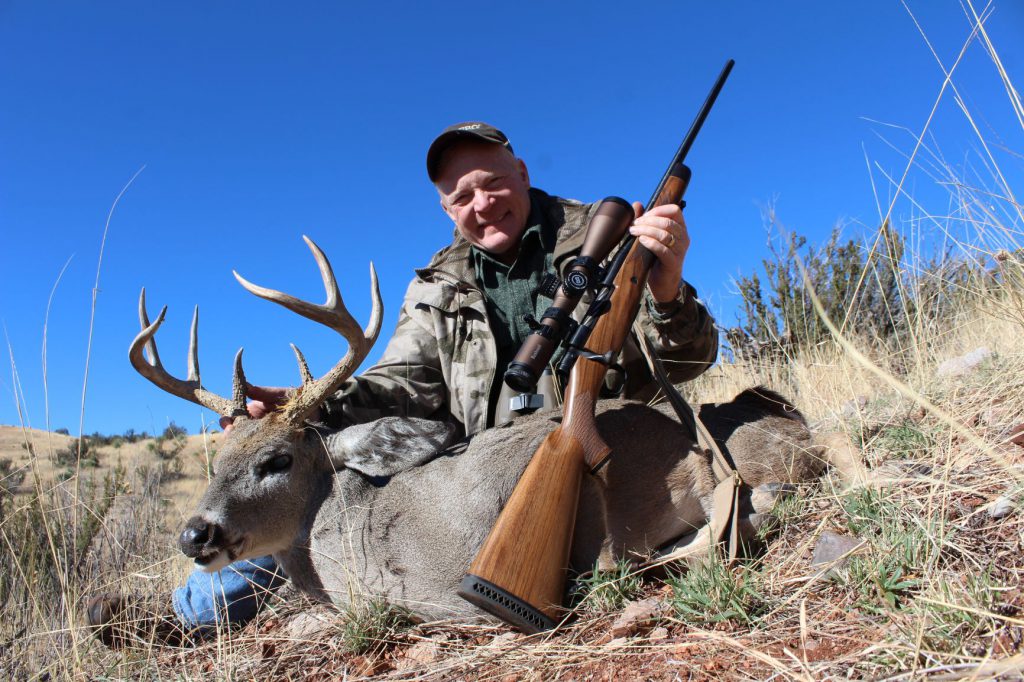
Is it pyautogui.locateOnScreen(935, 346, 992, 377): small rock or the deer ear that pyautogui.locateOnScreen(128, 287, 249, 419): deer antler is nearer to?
the deer ear

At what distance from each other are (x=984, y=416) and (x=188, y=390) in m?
4.04

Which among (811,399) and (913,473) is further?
(811,399)

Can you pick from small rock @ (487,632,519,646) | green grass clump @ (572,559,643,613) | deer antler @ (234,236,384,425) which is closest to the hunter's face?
deer antler @ (234,236,384,425)

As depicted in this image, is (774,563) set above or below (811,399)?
below

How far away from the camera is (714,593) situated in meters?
2.43

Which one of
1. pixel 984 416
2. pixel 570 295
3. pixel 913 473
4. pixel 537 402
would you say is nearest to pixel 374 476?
pixel 537 402

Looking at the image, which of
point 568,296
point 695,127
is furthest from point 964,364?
point 568,296

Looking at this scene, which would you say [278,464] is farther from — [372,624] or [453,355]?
[453,355]

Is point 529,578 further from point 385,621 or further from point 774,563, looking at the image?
point 774,563

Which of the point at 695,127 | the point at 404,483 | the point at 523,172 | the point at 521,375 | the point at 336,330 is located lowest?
the point at 404,483

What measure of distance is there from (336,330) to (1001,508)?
291 centimetres

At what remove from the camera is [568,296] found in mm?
3119

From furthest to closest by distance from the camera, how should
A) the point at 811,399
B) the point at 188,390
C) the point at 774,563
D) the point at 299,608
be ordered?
the point at 811,399 → the point at 188,390 → the point at 299,608 → the point at 774,563

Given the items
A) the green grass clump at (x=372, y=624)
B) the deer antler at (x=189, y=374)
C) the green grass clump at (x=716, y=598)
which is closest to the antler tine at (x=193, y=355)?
the deer antler at (x=189, y=374)
